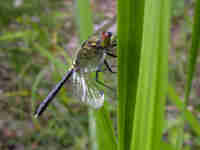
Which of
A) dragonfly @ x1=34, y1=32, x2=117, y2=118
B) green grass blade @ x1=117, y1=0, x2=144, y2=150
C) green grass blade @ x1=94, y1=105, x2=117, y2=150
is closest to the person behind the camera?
green grass blade @ x1=117, y1=0, x2=144, y2=150

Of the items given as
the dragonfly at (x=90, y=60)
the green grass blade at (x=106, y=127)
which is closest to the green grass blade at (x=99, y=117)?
the green grass blade at (x=106, y=127)

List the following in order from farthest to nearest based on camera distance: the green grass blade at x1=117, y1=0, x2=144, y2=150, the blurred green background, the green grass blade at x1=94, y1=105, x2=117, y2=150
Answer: the blurred green background → the green grass blade at x1=94, y1=105, x2=117, y2=150 → the green grass blade at x1=117, y1=0, x2=144, y2=150

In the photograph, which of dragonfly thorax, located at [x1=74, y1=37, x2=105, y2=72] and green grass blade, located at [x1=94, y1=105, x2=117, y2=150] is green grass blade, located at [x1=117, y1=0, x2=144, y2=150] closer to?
green grass blade, located at [x1=94, y1=105, x2=117, y2=150]

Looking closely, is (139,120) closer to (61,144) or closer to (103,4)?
(61,144)

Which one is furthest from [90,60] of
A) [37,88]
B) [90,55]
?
[37,88]

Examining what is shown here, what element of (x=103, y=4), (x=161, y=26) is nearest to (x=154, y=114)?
(x=161, y=26)

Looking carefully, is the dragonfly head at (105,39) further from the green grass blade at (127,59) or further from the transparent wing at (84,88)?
the green grass blade at (127,59)

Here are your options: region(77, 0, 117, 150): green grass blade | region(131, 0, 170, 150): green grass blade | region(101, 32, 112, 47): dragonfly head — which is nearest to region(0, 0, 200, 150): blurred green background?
region(101, 32, 112, 47): dragonfly head
